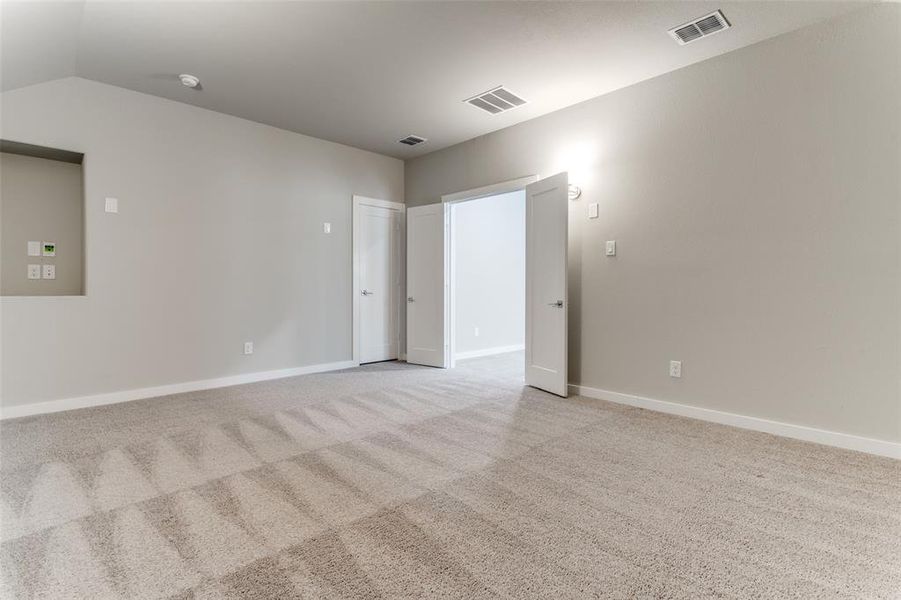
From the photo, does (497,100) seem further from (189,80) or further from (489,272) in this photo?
(489,272)

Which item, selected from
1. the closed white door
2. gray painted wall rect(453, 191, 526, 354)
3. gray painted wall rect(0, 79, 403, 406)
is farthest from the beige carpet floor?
gray painted wall rect(453, 191, 526, 354)

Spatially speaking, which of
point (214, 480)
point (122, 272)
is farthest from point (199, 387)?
point (214, 480)

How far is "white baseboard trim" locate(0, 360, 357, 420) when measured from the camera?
3.32 meters

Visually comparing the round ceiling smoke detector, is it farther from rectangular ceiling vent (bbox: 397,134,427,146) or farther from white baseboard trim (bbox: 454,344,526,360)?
white baseboard trim (bbox: 454,344,526,360)

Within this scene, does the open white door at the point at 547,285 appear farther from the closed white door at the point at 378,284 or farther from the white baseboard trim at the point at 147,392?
the white baseboard trim at the point at 147,392

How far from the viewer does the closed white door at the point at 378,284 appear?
5.55 metres

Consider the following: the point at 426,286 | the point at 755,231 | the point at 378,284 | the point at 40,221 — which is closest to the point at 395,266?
the point at 378,284

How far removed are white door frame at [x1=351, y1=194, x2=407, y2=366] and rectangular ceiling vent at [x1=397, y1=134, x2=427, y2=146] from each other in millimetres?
868

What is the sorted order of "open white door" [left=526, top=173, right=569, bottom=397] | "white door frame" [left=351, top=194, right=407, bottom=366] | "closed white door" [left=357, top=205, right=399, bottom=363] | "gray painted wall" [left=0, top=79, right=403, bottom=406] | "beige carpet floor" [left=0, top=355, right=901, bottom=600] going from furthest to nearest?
"closed white door" [left=357, top=205, right=399, bottom=363]
"white door frame" [left=351, top=194, right=407, bottom=366]
"open white door" [left=526, top=173, right=569, bottom=397]
"gray painted wall" [left=0, top=79, right=403, bottom=406]
"beige carpet floor" [left=0, top=355, right=901, bottom=600]

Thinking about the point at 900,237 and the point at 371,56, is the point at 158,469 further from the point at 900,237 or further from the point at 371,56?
→ the point at 900,237

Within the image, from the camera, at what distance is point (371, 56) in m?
3.17

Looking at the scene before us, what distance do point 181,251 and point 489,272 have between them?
417 centimetres

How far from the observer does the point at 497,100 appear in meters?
3.94

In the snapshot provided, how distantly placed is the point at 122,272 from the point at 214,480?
2544 mm
